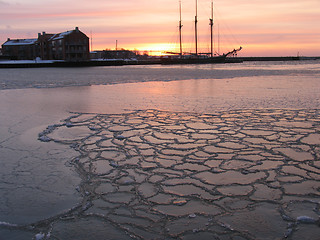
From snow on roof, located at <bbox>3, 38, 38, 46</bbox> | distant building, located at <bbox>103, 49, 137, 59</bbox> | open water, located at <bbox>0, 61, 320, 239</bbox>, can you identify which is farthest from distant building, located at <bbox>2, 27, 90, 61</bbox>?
open water, located at <bbox>0, 61, 320, 239</bbox>

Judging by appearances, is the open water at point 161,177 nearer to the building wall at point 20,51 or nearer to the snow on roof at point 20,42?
the building wall at point 20,51

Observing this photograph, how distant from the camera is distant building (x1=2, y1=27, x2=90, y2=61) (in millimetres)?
72312

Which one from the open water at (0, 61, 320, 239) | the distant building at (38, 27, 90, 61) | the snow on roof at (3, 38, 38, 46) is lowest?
the open water at (0, 61, 320, 239)

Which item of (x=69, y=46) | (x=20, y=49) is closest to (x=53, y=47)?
(x=69, y=46)

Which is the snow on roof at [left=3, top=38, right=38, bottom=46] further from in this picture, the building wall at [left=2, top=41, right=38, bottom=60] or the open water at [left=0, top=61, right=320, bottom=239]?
the open water at [left=0, top=61, right=320, bottom=239]

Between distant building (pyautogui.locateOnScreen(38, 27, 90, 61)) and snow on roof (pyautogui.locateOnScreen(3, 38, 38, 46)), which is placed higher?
snow on roof (pyautogui.locateOnScreen(3, 38, 38, 46))

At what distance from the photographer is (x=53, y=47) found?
3031 inches

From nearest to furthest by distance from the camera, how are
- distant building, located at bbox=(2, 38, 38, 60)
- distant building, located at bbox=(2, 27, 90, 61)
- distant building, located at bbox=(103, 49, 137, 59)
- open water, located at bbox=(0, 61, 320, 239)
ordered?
open water, located at bbox=(0, 61, 320, 239) < distant building, located at bbox=(2, 27, 90, 61) < distant building, located at bbox=(2, 38, 38, 60) < distant building, located at bbox=(103, 49, 137, 59)

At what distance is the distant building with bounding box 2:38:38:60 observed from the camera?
277ft

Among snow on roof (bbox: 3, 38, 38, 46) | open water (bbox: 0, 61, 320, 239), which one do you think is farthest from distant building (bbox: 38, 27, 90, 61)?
open water (bbox: 0, 61, 320, 239)

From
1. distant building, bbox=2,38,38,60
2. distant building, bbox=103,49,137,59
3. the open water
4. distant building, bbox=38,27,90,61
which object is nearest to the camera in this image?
the open water

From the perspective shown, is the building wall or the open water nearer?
the open water

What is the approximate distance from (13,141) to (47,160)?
1315 mm

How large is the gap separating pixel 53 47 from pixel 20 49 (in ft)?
48.2
